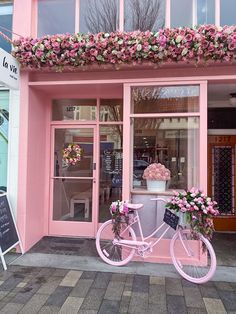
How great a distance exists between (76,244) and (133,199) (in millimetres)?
1396

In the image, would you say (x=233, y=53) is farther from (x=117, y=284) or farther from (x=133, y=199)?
(x=117, y=284)

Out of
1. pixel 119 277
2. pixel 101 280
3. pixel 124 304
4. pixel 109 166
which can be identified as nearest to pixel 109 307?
pixel 124 304

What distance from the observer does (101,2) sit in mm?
5078

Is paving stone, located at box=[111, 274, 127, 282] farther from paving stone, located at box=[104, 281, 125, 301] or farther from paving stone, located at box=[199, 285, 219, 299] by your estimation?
paving stone, located at box=[199, 285, 219, 299]

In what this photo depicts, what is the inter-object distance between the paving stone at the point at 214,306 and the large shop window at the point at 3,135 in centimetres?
357

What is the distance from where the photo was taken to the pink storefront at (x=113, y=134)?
4605mm

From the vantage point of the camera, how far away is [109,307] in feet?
10.6

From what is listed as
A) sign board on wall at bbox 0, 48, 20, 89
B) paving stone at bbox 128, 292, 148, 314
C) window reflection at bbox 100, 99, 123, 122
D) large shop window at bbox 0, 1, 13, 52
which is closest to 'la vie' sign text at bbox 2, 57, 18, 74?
sign board on wall at bbox 0, 48, 20, 89

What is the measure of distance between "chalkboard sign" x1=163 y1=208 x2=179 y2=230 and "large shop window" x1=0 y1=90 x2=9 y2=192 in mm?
2759

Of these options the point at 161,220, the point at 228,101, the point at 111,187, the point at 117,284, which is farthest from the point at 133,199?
the point at 228,101

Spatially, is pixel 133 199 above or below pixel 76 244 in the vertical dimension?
above

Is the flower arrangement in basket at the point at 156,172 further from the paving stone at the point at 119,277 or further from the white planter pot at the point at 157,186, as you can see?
the paving stone at the point at 119,277

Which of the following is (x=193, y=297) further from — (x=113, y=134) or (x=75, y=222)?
(x=113, y=134)

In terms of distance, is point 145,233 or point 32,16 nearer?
point 145,233
